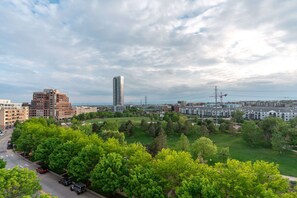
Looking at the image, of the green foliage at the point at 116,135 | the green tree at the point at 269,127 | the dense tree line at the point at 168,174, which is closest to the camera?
the dense tree line at the point at 168,174

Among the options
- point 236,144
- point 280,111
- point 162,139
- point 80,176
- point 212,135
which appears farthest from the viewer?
point 280,111

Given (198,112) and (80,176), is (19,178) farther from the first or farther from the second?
(198,112)

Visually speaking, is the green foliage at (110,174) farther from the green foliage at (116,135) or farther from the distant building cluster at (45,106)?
the distant building cluster at (45,106)

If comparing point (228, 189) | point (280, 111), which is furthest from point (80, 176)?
point (280, 111)

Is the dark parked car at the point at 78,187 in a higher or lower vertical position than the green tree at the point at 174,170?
lower

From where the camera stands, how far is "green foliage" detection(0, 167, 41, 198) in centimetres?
1551

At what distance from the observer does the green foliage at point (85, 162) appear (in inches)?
919

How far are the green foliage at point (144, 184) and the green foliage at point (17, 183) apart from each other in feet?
25.6

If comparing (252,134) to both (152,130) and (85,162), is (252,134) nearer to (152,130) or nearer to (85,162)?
(152,130)

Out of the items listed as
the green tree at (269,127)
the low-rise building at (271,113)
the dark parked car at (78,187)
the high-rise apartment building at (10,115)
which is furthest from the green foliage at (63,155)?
the low-rise building at (271,113)

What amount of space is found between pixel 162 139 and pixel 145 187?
21171 mm

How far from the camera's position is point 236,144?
51750 millimetres

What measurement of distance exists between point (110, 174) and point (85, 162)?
4.89 m

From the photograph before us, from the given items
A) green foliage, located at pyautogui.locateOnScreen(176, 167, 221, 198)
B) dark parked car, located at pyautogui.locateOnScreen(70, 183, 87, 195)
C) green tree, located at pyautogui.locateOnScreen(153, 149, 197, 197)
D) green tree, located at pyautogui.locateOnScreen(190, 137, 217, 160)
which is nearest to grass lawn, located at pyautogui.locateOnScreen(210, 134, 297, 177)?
green tree, located at pyautogui.locateOnScreen(190, 137, 217, 160)
